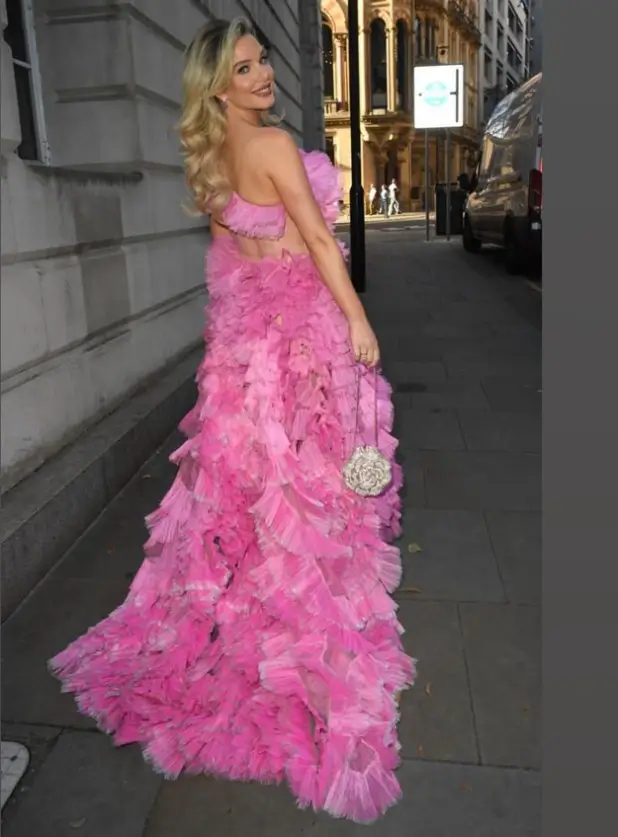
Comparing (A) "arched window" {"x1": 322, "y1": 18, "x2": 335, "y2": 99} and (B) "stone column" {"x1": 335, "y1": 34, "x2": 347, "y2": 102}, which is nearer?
(A) "arched window" {"x1": 322, "y1": 18, "x2": 335, "y2": 99}

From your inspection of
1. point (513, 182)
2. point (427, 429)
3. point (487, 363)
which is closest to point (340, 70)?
point (513, 182)

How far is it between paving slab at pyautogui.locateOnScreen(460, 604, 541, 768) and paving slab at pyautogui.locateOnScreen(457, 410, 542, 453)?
7.22 ft

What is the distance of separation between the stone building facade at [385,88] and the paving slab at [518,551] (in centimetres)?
4098

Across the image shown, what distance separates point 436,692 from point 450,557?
108 centimetres

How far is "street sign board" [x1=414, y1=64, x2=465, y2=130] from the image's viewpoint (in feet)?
63.1

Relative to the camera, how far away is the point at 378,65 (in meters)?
47.1

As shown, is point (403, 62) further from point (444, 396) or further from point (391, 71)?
point (444, 396)

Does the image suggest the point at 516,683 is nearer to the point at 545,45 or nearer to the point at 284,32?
the point at 545,45

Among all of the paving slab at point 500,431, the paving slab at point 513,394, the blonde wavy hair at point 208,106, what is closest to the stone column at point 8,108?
the blonde wavy hair at point 208,106

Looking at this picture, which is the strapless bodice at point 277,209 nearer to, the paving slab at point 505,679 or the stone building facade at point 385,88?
the paving slab at point 505,679

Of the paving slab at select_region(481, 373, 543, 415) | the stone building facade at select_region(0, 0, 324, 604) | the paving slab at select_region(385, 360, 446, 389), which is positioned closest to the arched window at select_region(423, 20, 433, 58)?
the stone building facade at select_region(0, 0, 324, 604)

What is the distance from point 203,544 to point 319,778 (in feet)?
2.86

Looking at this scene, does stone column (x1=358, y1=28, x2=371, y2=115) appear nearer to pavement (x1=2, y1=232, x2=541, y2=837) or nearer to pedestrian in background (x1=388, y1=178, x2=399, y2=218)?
pedestrian in background (x1=388, y1=178, x2=399, y2=218)

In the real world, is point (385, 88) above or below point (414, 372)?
above
